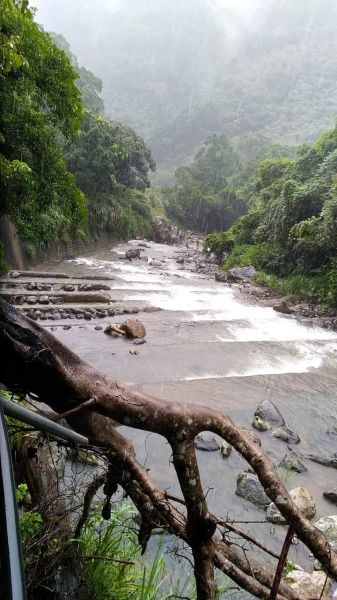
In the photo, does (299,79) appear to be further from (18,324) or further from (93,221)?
(18,324)

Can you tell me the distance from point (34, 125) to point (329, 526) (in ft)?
29.3

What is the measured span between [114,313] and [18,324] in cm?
1126


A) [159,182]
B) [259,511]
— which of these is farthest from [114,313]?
[159,182]

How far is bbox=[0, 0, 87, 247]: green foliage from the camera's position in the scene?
7727mm

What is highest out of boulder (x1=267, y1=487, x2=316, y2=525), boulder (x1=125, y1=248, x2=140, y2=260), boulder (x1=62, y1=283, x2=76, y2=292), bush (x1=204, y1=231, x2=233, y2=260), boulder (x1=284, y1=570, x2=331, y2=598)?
bush (x1=204, y1=231, x2=233, y2=260)

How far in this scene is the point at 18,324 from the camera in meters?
1.79

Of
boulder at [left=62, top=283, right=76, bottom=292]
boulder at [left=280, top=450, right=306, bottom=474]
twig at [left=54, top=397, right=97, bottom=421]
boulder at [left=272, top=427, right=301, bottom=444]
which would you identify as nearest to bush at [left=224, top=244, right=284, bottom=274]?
boulder at [left=62, top=283, right=76, bottom=292]

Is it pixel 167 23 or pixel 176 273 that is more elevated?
pixel 167 23

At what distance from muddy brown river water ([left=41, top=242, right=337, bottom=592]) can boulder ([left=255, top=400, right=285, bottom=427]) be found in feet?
0.67

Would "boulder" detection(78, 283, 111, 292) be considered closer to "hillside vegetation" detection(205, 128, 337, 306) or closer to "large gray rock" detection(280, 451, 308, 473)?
"hillside vegetation" detection(205, 128, 337, 306)

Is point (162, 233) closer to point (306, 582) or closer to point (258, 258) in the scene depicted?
point (258, 258)

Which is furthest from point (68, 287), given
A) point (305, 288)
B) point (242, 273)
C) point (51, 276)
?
point (305, 288)

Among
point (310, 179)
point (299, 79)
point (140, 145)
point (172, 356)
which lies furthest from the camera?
point (299, 79)

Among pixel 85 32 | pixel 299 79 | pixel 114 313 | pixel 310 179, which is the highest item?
pixel 85 32
